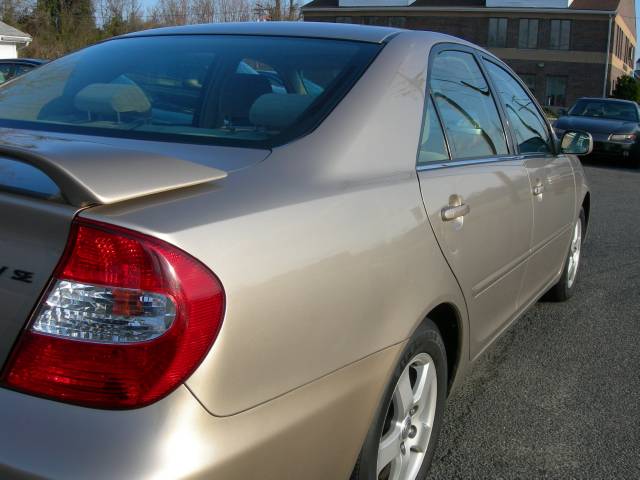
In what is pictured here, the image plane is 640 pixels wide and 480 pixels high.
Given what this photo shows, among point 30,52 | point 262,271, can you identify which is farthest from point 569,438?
point 30,52

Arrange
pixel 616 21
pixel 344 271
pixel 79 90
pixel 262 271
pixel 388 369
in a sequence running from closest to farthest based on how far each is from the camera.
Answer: pixel 262 271, pixel 344 271, pixel 388 369, pixel 79 90, pixel 616 21

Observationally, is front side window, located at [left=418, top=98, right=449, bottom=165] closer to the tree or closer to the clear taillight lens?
the clear taillight lens

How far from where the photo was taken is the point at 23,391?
1.58 meters

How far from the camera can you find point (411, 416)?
2584 millimetres

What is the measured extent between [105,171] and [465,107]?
198 centimetres

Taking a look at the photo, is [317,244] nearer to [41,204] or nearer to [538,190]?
[41,204]

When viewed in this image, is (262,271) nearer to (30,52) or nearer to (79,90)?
(79,90)

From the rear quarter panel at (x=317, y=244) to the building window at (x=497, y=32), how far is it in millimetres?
47592

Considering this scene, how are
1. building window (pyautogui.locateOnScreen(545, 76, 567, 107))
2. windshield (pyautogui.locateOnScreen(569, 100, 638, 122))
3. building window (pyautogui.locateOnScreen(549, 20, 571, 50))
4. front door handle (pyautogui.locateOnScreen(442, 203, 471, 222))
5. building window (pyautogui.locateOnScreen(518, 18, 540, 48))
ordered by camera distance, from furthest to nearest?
building window (pyautogui.locateOnScreen(545, 76, 567, 107)) → building window (pyautogui.locateOnScreen(518, 18, 540, 48)) → building window (pyautogui.locateOnScreen(549, 20, 571, 50)) → windshield (pyautogui.locateOnScreen(569, 100, 638, 122)) → front door handle (pyautogui.locateOnScreen(442, 203, 471, 222))

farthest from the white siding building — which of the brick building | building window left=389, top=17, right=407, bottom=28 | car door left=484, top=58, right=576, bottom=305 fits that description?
car door left=484, top=58, right=576, bottom=305

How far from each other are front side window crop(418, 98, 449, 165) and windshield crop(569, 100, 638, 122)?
49.5 ft

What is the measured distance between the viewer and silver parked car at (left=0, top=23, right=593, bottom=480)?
61.6 inches

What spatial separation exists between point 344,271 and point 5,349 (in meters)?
0.84

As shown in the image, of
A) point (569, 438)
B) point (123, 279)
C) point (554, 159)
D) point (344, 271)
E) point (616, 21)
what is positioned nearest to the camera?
point (123, 279)
